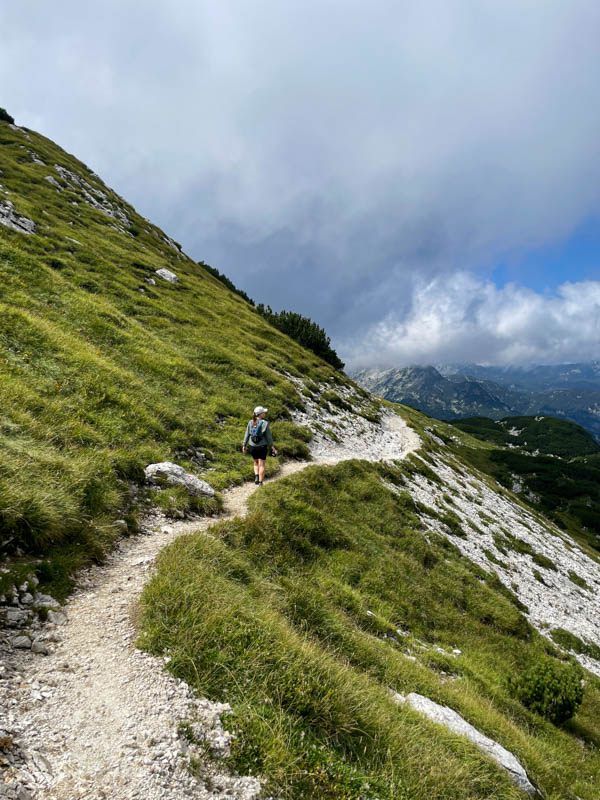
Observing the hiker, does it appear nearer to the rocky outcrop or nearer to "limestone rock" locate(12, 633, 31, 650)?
"limestone rock" locate(12, 633, 31, 650)

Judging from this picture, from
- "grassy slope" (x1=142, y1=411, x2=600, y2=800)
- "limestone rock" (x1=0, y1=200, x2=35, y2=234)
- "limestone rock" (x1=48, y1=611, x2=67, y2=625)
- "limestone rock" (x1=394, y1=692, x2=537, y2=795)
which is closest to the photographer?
"grassy slope" (x1=142, y1=411, x2=600, y2=800)

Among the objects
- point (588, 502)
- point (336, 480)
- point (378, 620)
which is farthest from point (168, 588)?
point (588, 502)

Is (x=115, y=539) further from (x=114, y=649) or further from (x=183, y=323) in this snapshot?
(x=183, y=323)

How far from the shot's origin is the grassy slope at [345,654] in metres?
5.04

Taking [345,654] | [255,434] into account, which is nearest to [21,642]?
[345,654]

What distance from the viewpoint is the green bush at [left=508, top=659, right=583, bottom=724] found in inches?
461

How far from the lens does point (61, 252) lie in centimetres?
3322

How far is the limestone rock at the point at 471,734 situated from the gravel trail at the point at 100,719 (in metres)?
5.26

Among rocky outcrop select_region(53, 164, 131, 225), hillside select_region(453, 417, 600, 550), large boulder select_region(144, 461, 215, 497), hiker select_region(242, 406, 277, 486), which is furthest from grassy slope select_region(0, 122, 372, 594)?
hillside select_region(453, 417, 600, 550)

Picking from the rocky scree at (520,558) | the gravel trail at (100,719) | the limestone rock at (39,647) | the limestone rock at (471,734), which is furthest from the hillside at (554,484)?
the limestone rock at (39,647)

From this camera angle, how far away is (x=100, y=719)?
4.51 meters

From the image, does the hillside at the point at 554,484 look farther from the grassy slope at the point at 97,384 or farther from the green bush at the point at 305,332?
the grassy slope at the point at 97,384

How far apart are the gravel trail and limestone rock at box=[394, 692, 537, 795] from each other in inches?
207

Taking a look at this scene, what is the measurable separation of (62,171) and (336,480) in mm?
80202
